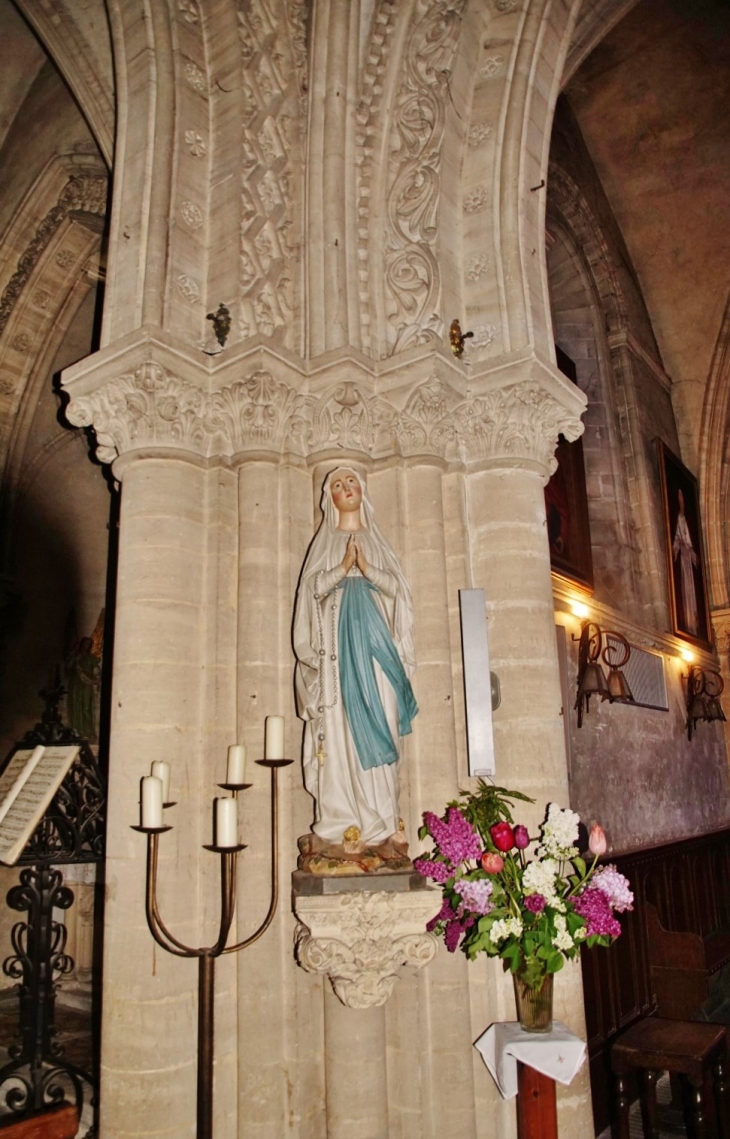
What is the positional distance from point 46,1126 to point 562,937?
178cm

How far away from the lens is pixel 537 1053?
3012 millimetres

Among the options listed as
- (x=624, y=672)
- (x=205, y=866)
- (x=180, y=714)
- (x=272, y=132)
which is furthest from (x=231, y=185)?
(x=624, y=672)

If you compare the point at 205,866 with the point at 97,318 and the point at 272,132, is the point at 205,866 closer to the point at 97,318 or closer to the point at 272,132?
the point at 272,132

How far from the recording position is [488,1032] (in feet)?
11.3

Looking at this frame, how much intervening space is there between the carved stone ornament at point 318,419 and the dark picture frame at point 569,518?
3.32 metres

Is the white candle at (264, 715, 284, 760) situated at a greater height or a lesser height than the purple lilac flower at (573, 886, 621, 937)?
greater

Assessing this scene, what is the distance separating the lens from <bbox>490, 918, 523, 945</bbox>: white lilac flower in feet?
9.87

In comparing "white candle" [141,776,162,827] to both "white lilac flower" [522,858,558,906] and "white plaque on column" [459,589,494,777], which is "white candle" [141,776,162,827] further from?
"white plaque on column" [459,589,494,777]

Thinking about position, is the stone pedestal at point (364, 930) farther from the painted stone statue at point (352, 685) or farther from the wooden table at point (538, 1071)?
the wooden table at point (538, 1071)

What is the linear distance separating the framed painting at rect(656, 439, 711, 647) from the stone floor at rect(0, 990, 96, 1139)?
7.14m

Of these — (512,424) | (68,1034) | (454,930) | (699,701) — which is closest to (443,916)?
(454,930)

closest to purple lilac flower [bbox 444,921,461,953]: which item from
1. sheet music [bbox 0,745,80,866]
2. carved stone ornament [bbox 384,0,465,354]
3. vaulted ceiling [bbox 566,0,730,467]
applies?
sheet music [bbox 0,745,80,866]

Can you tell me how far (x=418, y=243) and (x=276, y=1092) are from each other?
13.2 feet

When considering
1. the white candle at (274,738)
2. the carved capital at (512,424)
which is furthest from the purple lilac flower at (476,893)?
the carved capital at (512,424)
